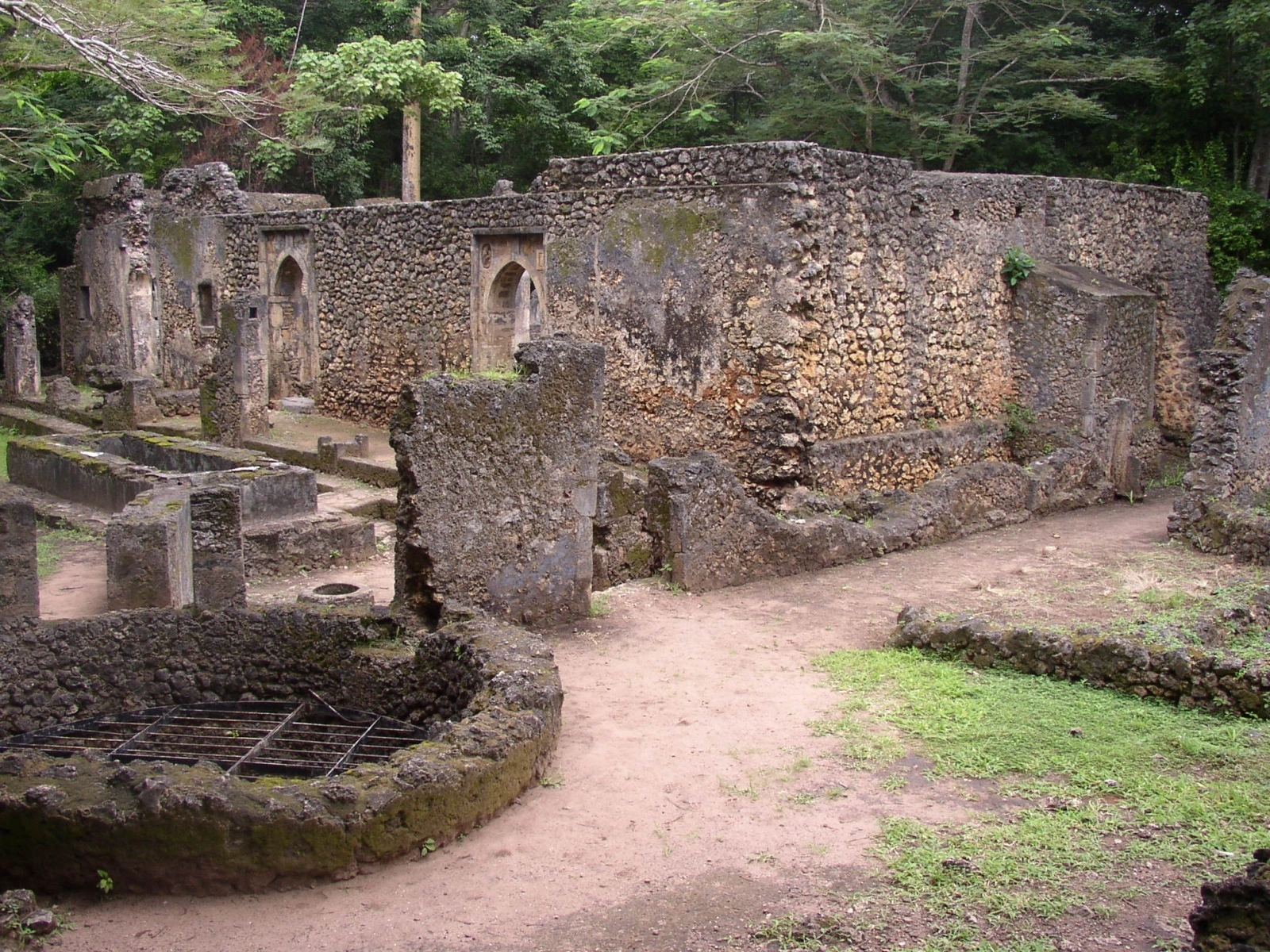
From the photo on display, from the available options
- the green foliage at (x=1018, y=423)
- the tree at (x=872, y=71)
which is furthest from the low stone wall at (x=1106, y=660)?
the tree at (x=872, y=71)

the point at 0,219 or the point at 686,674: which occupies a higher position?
the point at 0,219

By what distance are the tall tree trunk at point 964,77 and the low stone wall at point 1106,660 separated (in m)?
13.9

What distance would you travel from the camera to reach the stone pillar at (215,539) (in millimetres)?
8531

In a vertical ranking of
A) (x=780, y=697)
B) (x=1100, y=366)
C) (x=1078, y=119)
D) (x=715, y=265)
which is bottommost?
(x=780, y=697)

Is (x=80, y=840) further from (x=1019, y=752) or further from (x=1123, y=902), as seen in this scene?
(x=1019, y=752)

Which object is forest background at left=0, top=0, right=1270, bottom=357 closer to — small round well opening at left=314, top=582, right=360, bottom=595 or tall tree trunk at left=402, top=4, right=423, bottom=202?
tall tree trunk at left=402, top=4, right=423, bottom=202

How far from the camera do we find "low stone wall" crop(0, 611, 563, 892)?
4.21 metres

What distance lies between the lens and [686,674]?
6.95m

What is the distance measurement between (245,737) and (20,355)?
1685 cm

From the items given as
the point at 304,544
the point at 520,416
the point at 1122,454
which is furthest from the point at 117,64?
the point at 1122,454

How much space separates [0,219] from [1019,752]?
28404 millimetres

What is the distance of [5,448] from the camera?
16.3 m

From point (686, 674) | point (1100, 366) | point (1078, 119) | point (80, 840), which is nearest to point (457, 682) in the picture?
point (686, 674)

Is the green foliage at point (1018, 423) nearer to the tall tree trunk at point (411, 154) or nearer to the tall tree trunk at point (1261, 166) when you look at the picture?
the tall tree trunk at point (1261, 166)
